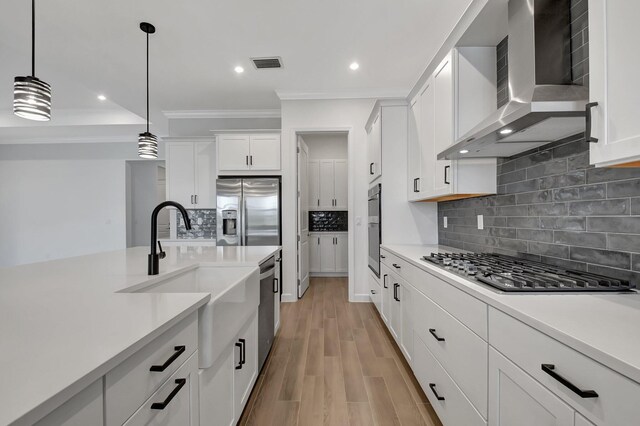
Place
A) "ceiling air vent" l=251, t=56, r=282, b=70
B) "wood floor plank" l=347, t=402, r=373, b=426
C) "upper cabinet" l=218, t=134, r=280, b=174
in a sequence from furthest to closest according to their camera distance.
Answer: "upper cabinet" l=218, t=134, r=280, b=174 → "ceiling air vent" l=251, t=56, r=282, b=70 → "wood floor plank" l=347, t=402, r=373, b=426

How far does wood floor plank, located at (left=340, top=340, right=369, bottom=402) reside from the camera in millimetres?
1883

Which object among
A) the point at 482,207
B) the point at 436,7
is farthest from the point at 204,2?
the point at 482,207

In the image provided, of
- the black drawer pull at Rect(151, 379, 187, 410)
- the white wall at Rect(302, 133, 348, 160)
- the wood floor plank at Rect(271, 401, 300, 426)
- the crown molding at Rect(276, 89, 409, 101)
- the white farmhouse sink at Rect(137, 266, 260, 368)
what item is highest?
the crown molding at Rect(276, 89, 409, 101)

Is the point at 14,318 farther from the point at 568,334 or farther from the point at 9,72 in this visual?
the point at 9,72

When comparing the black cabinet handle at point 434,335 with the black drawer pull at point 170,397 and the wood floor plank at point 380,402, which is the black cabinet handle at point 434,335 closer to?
the wood floor plank at point 380,402

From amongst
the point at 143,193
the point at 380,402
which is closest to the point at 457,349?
the point at 380,402

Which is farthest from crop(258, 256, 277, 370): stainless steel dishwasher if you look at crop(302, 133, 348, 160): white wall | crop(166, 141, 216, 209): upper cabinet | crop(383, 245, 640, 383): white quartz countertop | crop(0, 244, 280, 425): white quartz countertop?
crop(302, 133, 348, 160): white wall

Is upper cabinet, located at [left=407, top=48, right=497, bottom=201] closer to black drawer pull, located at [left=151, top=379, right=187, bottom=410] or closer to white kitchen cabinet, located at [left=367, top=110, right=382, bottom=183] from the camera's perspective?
white kitchen cabinet, located at [left=367, top=110, right=382, bottom=183]

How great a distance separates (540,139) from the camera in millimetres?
1525

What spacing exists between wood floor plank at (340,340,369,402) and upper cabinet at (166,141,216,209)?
3.18 meters

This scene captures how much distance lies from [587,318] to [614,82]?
2.42ft

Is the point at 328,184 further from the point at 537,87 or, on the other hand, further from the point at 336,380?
the point at 537,87

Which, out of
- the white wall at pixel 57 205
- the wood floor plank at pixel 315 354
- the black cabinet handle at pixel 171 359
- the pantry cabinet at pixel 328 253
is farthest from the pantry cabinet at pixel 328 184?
the black cabinet handle at pixel 171 359

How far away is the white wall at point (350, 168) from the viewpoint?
12.9 feet
